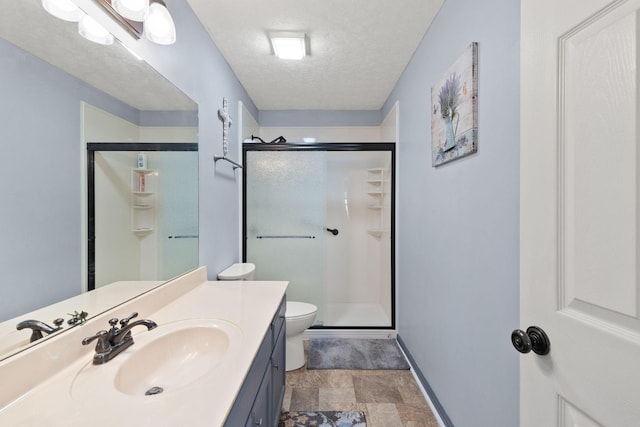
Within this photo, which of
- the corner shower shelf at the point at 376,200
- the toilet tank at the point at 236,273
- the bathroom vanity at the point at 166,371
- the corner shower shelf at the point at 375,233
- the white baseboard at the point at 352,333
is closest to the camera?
the bathroom vanity at the point at 166,371

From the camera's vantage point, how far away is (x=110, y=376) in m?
0.77

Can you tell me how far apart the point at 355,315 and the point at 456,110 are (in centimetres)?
240

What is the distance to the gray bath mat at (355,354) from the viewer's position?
7.23 ft

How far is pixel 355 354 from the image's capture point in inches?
93.6

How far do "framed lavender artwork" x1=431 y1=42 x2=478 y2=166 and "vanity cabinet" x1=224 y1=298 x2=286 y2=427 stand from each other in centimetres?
125

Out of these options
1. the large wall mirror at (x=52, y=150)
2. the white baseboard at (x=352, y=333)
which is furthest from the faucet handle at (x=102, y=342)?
the white baseboard at (x=352, y=333)

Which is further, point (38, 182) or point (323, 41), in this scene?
point (323, 41)

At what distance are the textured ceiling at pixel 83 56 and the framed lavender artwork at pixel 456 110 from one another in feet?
4.79

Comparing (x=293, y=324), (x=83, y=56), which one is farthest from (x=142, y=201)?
(x=293, y=324)

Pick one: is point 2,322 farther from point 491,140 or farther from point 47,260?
point 491,140

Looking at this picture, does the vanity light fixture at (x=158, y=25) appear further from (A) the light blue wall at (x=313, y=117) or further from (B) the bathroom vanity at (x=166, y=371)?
(A) the light blue wall at (x=313, y=117)

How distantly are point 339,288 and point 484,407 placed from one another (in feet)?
7.76

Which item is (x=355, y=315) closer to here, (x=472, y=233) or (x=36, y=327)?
(x=472, y=233)

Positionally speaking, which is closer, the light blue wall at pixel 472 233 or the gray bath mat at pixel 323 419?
the light blue wall at pixel 472 233
